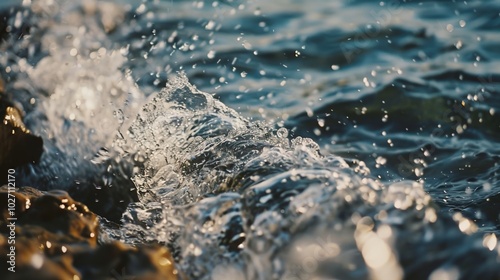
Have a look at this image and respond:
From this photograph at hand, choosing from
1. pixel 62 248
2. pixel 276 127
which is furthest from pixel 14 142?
pixel 276 127

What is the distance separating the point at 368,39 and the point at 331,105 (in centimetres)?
129

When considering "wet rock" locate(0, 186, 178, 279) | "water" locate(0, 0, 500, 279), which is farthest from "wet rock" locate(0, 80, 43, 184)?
"wet rock" locate(0, 186, 178, 279)

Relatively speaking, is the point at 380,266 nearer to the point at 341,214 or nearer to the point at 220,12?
the point at 341,214

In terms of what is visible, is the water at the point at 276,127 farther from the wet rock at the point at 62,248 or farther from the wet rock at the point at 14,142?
the wet rock at the point at 62,248

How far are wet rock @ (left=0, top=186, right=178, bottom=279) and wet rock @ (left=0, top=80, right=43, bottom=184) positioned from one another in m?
0.76

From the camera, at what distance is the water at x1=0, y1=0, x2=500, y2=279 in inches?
105

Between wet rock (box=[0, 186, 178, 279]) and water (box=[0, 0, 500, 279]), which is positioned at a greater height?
wet rock (box=[0, 186, 178, 279])

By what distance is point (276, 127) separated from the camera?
16.5 ft

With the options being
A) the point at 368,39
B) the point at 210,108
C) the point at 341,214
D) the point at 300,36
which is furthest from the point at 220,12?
the point at 341,214

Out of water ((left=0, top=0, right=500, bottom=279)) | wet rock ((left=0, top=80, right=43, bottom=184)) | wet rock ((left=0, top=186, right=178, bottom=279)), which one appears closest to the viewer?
wet rock ((left=0, top=186, right=178, bottom=279))

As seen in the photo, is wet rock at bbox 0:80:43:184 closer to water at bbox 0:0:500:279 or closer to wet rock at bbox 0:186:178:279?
water at bbox 0:0:500:279

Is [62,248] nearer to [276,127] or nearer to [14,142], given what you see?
[14,142]

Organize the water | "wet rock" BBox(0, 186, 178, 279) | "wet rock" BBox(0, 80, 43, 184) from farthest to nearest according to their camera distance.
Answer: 1. "wet rock" BBox(0, 80, 43, 184)
2. the water
3. "wet rock" BBox(0, 186, 178, 279)

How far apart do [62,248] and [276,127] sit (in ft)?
8.80
